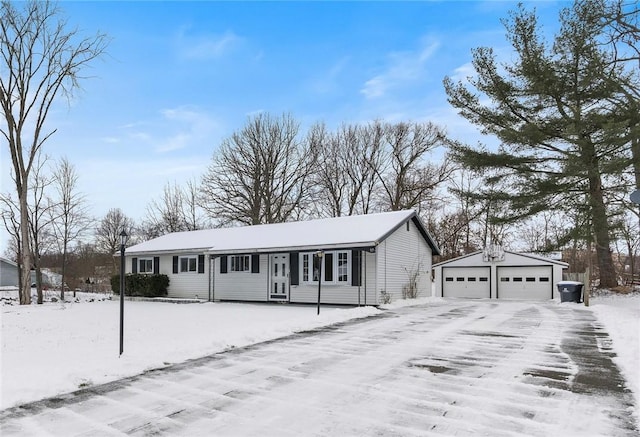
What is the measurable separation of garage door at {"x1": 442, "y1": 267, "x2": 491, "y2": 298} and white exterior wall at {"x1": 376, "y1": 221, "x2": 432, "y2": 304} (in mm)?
4433

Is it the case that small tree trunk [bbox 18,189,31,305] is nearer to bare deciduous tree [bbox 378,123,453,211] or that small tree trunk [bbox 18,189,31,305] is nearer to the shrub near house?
the shrub near house

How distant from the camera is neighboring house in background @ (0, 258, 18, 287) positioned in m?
48.6

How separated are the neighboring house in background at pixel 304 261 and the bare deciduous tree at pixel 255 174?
31.6 ft

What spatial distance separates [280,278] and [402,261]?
5.12m

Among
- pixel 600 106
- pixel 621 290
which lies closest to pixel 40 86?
pixel 600 106

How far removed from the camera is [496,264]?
81.6 feet

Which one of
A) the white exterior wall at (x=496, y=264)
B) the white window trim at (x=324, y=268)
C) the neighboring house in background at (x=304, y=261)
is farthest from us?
the white exterior wall at (x=496, y=264)

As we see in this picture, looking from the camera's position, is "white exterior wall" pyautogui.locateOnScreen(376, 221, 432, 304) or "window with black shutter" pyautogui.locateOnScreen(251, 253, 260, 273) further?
Result: "window with black shutter" pyautogui.locateOnScreen(251, 253, 260, 273)

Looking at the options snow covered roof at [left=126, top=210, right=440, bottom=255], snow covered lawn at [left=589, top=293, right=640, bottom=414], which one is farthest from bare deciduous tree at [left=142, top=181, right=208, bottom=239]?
snow covered lawn at [left=589, top=293, right=640, bottom=414]

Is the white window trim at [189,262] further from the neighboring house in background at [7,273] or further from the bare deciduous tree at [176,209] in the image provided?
the neighboring house in background at [7,273]

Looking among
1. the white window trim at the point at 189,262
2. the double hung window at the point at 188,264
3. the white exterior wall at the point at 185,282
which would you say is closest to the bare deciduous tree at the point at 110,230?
the white exterior wall at the point at 185,282

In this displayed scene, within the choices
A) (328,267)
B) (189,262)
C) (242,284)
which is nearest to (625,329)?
(328,267)

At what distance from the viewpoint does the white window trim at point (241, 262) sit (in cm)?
2097

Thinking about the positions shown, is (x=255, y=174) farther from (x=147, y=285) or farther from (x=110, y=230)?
(x=110, y=230)
